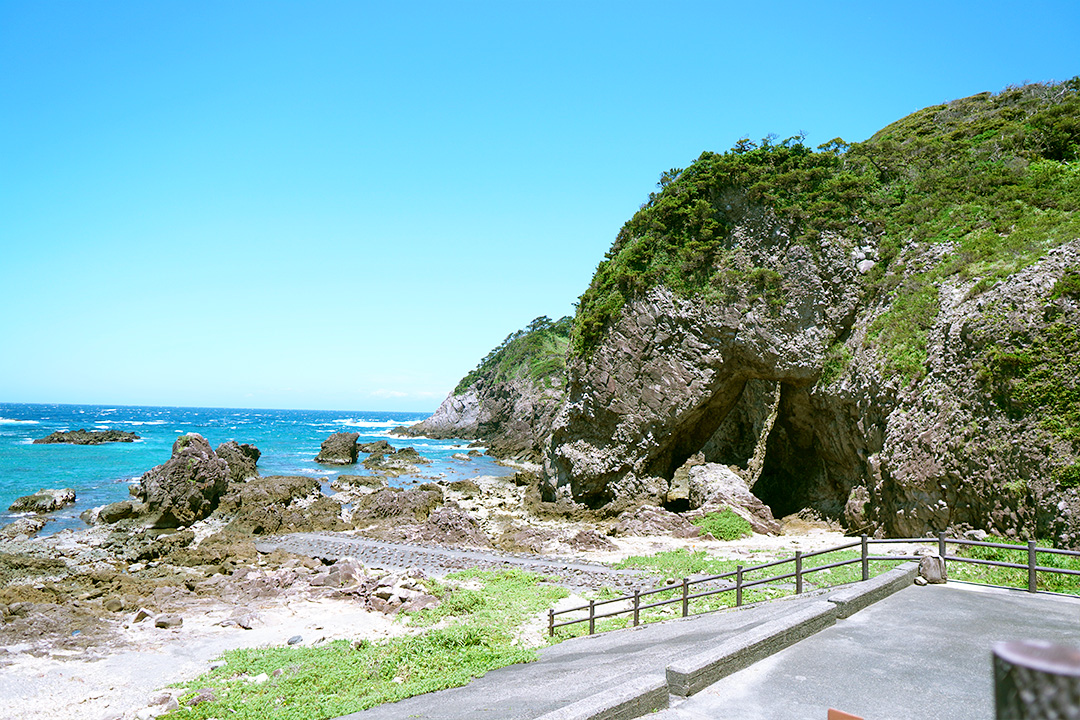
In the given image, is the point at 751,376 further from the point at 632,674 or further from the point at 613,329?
the point at 632,674

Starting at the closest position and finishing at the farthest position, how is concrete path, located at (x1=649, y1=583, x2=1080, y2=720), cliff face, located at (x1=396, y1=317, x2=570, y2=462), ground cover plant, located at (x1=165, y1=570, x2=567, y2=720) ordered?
concrete path, located at (x1=649, y1=583, x2=1080, y2=720)
ground cover plant, located at (x1=165, y1=570, x2=567, y2=720)
cliff face, located at (x1=396, y1=317, x2=570, y2=462)

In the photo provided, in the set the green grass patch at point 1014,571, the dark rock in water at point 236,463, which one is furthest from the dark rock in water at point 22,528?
the green grass patch at point 1014,571

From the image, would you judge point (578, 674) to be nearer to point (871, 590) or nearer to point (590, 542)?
point (871, 590)

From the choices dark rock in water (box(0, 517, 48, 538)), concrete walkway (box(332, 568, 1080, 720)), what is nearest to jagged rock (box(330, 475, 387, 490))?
dark rock in water (box(0, 517, 48, 538))

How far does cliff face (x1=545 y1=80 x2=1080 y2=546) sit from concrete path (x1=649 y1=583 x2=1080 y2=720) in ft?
27.4

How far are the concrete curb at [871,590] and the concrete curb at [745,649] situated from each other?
1.21ft

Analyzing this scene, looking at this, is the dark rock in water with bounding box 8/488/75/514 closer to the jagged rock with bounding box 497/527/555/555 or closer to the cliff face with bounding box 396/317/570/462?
the jagged rock with bounding box 497/527/555/555

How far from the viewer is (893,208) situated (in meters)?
26.3

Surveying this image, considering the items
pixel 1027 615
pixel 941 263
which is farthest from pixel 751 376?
pixel 1027 615

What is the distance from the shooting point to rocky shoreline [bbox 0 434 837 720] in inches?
575

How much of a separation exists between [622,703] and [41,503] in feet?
128

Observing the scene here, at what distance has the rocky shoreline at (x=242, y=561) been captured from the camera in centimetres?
1462

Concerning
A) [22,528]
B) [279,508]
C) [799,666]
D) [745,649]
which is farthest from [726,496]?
[22,528]

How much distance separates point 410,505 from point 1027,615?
2772 centimetres
